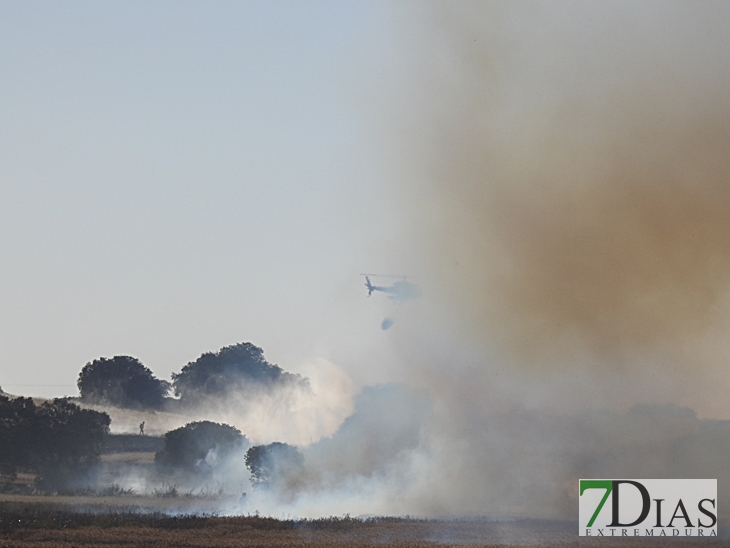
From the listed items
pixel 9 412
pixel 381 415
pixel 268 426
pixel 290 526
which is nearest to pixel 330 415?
pixel 381 415

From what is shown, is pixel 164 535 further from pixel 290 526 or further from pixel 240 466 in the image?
pixel 240 466

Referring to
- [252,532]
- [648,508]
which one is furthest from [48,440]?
[648,508]

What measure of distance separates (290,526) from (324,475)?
74.9 ft

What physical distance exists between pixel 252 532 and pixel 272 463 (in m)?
25.6

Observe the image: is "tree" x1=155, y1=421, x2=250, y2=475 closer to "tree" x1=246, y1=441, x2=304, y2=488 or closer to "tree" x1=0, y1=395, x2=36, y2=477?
"tree" x1=0, y1=395, x2=36, y2=477

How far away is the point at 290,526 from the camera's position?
100 meters

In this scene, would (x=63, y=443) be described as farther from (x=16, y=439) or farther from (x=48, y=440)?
(x=16, y=439)

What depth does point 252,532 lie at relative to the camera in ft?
317

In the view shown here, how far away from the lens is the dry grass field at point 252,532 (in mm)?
90938

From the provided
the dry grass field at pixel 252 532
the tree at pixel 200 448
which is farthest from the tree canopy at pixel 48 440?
the dry grass field at pixel 252 532

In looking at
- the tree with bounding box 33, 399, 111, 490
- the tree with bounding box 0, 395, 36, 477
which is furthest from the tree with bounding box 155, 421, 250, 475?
the tree with bounding box 0, 395, 36, 477

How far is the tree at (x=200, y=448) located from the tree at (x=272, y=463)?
19.6 meters

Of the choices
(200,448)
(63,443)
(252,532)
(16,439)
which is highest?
(200,448)

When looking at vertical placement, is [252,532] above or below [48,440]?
below
